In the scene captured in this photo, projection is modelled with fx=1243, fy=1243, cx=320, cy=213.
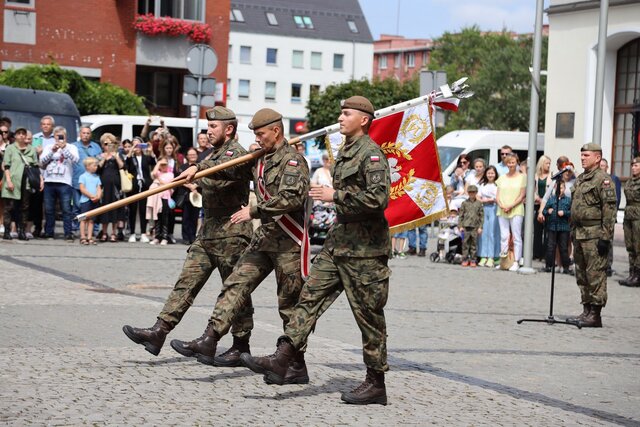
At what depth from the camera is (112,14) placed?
4216 centimetres

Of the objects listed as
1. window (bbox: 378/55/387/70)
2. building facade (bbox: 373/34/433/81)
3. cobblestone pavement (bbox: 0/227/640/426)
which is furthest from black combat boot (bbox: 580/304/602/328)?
window (bbox: 378/55/387/70)

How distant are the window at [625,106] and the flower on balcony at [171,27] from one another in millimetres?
18276

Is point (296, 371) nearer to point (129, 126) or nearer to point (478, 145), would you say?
point (129, 126)

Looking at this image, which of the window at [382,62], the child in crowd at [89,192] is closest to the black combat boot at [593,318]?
the child in crowd at [89,192]

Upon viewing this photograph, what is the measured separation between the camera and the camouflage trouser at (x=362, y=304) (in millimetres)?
7906

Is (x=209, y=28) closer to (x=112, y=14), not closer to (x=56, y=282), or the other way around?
(x=112, y=14)

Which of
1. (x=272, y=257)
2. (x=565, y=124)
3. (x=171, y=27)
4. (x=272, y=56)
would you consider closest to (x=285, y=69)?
(x=272, y=56)

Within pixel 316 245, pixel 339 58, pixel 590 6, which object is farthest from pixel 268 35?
pixel 316 245

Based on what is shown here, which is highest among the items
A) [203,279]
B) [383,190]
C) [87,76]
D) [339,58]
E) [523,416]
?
[339,58]

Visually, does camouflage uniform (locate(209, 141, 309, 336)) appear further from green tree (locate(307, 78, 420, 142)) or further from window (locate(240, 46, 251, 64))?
window (locate(240, 46, 251, 64))

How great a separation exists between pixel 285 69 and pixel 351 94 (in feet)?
139

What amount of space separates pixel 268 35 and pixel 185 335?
99.4m

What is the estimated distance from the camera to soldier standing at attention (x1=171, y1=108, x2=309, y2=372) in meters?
8.48

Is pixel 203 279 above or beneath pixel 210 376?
above
